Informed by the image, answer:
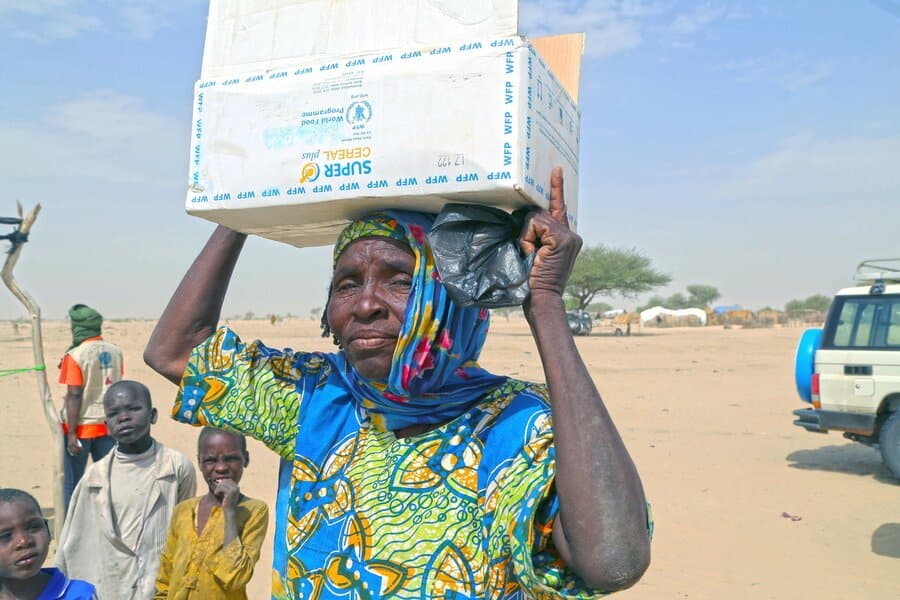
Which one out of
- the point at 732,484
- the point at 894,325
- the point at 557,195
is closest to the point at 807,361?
the point at 894,325

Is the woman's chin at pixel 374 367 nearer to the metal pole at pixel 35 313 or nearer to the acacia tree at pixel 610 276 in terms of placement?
the metal pole at pixel 35 313

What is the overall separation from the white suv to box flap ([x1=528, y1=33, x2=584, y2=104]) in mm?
7832

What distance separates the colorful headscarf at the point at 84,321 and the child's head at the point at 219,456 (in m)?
3.19

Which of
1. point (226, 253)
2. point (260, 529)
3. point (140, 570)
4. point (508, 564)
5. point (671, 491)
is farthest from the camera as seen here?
point (671, 491)

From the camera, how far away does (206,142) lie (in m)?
1.67

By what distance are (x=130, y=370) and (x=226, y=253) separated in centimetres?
1900

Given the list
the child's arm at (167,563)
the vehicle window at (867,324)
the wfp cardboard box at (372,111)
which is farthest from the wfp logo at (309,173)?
the vehicle window at (867,324)

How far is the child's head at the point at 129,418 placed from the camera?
3902mm

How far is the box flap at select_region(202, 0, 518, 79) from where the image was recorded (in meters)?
1.46

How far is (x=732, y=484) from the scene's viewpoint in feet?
28.0

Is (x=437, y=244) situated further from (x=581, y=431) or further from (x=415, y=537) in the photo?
(x=415, y=537)

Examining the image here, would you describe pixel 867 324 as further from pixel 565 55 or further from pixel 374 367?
pixel 374 367

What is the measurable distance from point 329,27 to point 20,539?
2.33 metres

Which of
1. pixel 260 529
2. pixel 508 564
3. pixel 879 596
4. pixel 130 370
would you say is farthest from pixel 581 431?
pixel 130 370
